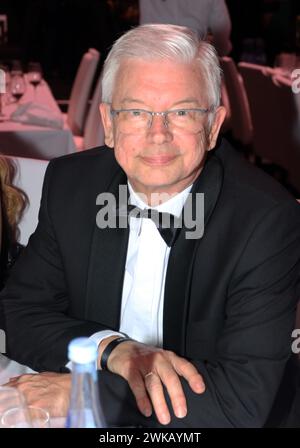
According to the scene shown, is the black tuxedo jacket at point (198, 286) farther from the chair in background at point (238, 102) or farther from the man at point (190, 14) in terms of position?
the chair in background at point (238, 102)

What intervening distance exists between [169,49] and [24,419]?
90 centimetres

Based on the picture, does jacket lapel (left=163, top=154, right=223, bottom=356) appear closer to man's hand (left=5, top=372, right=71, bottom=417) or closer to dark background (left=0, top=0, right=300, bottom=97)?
man's hand (left=5, top=372, right=71, bottom=417)

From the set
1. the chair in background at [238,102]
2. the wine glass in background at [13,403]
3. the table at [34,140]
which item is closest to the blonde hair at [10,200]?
the wine glass in background at [13,403]

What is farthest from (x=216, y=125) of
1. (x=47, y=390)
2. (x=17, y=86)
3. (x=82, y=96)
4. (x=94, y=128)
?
(x=82, y=96)

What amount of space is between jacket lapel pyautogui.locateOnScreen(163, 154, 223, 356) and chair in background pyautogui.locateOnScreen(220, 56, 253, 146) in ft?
14.1

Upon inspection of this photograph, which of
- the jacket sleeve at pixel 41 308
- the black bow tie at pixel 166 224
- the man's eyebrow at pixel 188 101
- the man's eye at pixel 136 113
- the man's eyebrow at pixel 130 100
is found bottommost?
the jacket sleeve at pixel 41 308

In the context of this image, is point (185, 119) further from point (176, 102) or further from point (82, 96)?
point (82, 96)

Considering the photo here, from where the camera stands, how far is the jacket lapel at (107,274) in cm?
176

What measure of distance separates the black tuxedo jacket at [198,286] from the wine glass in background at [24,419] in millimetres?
287

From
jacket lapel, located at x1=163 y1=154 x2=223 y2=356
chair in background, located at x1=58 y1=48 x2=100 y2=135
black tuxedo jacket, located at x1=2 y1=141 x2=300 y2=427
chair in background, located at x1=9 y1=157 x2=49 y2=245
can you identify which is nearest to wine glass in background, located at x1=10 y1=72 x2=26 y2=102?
chair in background, located at x1=58 y1=48 x2=100 y2=135

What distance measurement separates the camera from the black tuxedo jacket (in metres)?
1.49

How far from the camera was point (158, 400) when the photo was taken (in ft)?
4.48

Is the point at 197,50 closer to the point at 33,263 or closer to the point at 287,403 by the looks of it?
the point at 33,263
